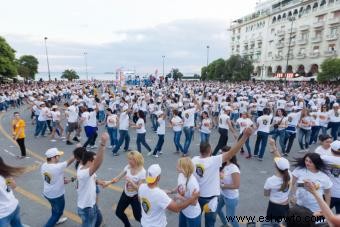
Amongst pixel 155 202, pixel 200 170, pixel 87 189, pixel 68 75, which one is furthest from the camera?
pixel 68 75

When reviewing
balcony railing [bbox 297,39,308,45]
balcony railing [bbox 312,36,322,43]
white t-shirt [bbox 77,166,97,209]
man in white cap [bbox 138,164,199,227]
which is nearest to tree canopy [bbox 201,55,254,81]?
balcony railing [bbox 297,39,308,45]

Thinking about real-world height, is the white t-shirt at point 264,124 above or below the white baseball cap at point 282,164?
below

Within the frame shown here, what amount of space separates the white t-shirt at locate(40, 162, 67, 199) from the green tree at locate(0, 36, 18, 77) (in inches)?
1729

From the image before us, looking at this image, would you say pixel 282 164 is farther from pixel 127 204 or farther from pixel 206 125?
pixel 206 125

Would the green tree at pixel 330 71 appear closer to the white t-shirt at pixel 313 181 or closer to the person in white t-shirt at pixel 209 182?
the white t-shirt at pixel 313 181

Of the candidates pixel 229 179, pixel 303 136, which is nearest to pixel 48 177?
pixel 229 179

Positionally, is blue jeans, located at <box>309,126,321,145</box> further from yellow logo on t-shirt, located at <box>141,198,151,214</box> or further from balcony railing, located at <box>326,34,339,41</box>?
balcony railing, located at <box>326,34,339,41</box>

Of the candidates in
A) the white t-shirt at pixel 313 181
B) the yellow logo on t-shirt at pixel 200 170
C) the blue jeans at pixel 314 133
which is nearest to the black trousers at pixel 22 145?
the yellow logo on t-shirt at pixel 200 170

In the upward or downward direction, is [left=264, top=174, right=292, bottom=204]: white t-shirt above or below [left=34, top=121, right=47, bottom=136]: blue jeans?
above

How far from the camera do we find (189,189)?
361 centimetres

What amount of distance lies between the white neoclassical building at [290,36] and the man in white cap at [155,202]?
4932cm

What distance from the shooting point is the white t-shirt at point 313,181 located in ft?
12.3

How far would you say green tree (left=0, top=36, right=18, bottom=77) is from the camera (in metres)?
41.8

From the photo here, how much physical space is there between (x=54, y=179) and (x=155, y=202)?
192cm
